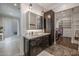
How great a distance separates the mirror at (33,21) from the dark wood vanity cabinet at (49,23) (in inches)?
4.2

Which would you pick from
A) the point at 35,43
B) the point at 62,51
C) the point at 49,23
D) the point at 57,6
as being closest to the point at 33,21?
the point at 49,23

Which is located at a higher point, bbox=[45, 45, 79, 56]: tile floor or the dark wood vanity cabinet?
the dark wood vanity cabinet

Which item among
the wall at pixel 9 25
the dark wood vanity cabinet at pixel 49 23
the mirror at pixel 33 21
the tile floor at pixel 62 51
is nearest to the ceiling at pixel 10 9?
the wall at pixel 9 25

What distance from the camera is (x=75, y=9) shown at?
1.73 metres

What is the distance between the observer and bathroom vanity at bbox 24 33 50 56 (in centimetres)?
178

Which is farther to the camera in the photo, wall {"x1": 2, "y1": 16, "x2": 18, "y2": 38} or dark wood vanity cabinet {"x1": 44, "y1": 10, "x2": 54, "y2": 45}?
dark wood vanity cabinet {"x1": 44, "y1": 10, "x2": 54, "y2": 45}

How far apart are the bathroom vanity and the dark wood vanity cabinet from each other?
0.08 metres

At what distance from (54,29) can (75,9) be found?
55 cm

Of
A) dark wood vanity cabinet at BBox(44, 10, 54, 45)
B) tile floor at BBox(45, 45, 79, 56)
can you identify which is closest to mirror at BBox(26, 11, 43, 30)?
dark wood vanity cabinet at BBox(44, 10, 54, 45)

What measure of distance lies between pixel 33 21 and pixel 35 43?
444mm

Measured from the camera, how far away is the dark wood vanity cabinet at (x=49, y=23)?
1.87 metres

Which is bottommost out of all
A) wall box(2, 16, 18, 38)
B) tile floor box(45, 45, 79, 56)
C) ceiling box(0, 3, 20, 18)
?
tile floor box(45, 45, 79, 56)

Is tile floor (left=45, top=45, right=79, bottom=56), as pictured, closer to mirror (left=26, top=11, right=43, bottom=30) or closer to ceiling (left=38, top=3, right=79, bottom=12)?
mirror (left=26, top=11, right=43, bottom=30)

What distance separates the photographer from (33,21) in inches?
71.9
